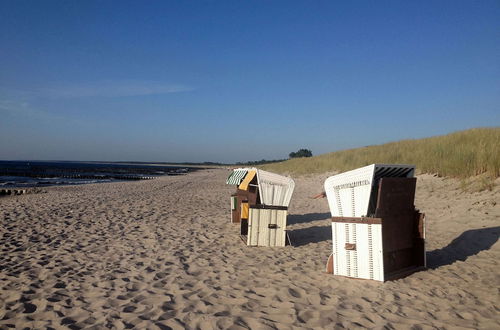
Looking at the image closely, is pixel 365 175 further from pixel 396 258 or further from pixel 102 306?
pixel 102 306

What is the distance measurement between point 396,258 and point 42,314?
4558 mm

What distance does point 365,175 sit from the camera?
14.8ft

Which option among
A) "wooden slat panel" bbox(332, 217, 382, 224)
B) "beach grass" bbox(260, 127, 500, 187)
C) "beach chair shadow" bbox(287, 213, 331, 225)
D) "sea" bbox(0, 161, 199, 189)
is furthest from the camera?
"sea" bbox(0, 161, 199, 189)

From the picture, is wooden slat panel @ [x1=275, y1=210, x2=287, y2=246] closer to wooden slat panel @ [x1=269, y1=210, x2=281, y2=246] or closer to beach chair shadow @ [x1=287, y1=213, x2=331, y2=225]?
wooden slat panel @ [x1=269, y1=210, x2=281, y2=246]

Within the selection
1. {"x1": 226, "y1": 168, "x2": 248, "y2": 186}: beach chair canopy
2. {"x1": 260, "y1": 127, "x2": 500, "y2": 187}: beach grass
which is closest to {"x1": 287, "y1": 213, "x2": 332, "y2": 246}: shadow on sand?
Result: {"x1": 226, "y1": 168, "x2": 248, "y2": 186}: beach chair canopy

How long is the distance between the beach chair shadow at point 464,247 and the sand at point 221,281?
19 mm

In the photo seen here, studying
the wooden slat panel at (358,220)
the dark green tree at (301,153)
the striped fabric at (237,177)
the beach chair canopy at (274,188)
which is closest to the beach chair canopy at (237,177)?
the striped fabric at (237,177)

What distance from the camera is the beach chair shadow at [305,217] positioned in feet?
32.5

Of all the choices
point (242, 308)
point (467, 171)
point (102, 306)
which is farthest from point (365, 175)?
point (467, 171)

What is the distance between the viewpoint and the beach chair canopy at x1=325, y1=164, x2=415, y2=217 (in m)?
4.52

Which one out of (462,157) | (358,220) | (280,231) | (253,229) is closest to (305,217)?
(280,231)

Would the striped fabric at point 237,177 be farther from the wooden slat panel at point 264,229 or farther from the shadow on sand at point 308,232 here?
the wooden slat panel at point 264,229

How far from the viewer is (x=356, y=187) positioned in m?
4.73

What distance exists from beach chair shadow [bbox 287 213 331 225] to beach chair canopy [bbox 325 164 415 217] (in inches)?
186
